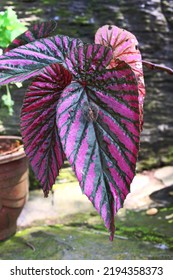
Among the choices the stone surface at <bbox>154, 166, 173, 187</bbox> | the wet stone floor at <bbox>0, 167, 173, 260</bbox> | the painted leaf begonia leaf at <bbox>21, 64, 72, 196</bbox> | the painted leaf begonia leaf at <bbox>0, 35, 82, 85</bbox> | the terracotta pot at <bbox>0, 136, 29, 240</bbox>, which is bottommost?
the stone surface at <bbox>154, 166, 173, 187</bbox>

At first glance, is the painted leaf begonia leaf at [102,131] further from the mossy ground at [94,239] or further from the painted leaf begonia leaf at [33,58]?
the mossy ground at [94,239]

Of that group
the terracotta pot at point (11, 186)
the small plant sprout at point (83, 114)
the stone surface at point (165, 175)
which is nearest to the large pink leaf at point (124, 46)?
the small plant sprout at point (83, 114)

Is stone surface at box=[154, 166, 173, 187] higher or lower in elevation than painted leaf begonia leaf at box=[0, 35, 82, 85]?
lower

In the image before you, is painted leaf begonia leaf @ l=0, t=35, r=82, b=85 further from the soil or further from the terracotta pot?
the soil

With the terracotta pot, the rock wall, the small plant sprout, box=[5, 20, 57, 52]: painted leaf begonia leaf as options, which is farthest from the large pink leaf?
the rock wall

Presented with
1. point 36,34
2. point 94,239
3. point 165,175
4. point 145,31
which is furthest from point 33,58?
point 165,175

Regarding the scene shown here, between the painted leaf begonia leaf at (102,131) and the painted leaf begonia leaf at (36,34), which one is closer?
the painted leaf begonia leaf at (102,131)

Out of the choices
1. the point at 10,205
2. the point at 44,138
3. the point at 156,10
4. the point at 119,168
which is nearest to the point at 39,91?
the point at 44,138
